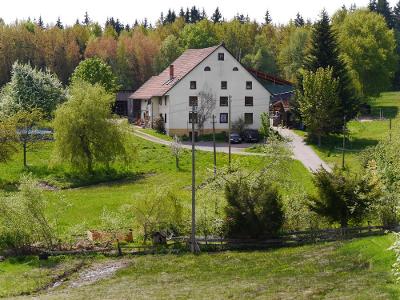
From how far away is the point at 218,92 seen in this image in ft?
230

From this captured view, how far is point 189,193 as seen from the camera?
41188 mm

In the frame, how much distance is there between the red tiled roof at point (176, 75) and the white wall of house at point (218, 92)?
88 cm

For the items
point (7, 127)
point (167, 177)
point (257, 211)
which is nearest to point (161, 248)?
point (257, 211)

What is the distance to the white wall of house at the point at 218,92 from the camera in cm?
6900

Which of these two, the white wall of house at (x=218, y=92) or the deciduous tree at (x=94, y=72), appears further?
the deciduous tree at (x=94, y=72)

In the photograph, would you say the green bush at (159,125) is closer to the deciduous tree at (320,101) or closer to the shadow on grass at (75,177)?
the deciduous tree at (320,101)

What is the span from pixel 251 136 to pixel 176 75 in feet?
43.1

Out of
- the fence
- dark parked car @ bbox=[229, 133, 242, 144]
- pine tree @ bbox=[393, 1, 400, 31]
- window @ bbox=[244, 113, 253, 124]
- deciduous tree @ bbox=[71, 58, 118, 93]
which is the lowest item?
the fence

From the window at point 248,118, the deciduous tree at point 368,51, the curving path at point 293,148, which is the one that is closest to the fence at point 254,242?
the curving path at point 293,148

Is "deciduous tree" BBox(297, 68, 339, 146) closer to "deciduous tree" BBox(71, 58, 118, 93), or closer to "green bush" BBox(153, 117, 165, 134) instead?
"green bush" BBox(153, 117, 165, 134)

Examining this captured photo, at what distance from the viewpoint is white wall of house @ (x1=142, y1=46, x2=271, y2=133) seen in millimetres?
69000

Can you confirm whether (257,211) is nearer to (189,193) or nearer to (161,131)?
(189,193)

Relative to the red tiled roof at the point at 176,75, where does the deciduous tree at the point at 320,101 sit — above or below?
below

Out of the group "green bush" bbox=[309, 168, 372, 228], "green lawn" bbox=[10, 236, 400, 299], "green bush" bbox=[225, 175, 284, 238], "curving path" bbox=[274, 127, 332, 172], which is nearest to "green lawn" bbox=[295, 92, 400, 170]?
"curving path" bbox=[274, 127, 332, 172]
